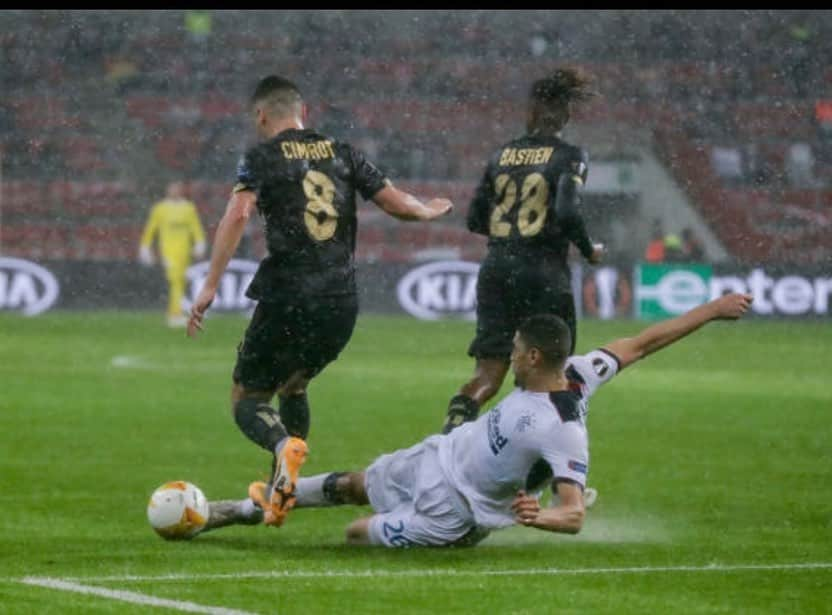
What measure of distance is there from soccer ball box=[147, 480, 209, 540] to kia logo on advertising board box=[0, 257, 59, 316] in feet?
68.4

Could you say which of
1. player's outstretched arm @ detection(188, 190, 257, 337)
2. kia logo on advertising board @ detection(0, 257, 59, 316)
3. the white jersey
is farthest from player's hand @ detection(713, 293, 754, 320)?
kia logo on advertising board @ detection(0, 257, 59, 316)

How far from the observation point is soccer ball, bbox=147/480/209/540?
9.30 metres

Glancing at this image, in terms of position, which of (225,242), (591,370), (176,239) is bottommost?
(591,370)

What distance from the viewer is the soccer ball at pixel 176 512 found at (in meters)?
9.30

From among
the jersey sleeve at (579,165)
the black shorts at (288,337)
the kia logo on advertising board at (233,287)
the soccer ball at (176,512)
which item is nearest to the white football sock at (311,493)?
the soccer ball at (176,512)

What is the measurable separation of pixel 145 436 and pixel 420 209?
5059 mm

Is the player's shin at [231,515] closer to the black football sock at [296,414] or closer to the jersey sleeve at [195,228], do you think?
the black football sock at [296,414]

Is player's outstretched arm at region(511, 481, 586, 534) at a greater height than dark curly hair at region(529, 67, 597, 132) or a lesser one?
lesser

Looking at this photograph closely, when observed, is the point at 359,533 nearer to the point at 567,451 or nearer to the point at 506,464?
the point at 506,464

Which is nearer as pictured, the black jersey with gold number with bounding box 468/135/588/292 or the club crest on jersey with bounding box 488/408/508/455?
the club crest on jersey with bounding box 488/408/508/455

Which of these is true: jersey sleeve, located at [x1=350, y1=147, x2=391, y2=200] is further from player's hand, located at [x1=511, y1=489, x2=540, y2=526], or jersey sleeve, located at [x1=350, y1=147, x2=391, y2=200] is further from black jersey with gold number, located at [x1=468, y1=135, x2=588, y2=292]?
player's hand, located at [x1=511, y1=489, x2=540, y2=526]

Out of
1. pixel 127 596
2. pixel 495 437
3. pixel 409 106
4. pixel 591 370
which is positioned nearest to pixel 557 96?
pixel 591 370

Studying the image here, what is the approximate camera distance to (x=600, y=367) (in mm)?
9469

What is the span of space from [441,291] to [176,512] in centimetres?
2127
